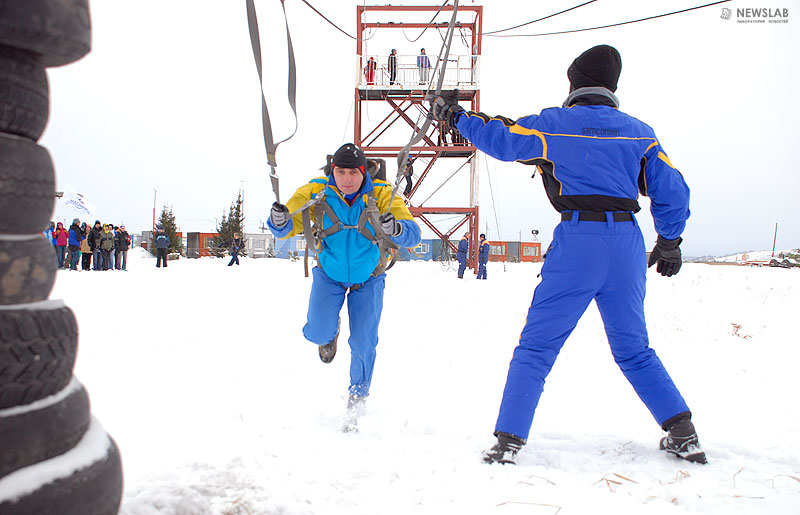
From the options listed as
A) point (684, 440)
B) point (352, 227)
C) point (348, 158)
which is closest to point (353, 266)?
point (352, 227)

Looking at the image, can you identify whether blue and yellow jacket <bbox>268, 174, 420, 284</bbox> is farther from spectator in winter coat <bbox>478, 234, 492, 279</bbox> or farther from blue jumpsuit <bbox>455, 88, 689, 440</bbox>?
spectator in winter coat <bbox>478, 234, 492, 279</bbox>

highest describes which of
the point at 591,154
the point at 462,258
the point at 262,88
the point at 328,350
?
the point at 262,88

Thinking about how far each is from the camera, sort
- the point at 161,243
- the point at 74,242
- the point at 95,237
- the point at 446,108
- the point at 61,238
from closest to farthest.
A: 1. the point at 446,108
2. the point at 61,238
3. the point at 74,242
4. the point at 95,237
5. the point at 161,243

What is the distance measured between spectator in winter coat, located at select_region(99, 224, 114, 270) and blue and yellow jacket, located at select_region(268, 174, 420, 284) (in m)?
15.9

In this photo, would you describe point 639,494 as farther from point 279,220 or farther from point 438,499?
point 279,220

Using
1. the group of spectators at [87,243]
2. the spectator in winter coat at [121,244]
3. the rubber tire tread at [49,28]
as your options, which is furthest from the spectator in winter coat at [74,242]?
the rubber tire tread at [49,28]

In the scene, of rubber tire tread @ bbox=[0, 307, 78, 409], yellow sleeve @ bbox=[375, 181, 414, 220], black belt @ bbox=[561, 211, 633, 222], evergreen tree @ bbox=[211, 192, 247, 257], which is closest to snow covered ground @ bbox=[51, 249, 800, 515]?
rubber tire tread @ bbox=[0, 307, 78, 409]

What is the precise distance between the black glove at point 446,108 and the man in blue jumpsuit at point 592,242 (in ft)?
0.64

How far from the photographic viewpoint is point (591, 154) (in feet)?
8.20

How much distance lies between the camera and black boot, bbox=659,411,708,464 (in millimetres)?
2336

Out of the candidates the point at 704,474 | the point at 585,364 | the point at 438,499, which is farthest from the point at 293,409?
the point at 585,364

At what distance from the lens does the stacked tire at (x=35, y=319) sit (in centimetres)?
118

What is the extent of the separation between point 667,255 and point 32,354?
9.89 feet

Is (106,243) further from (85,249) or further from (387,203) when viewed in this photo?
(387,203)
